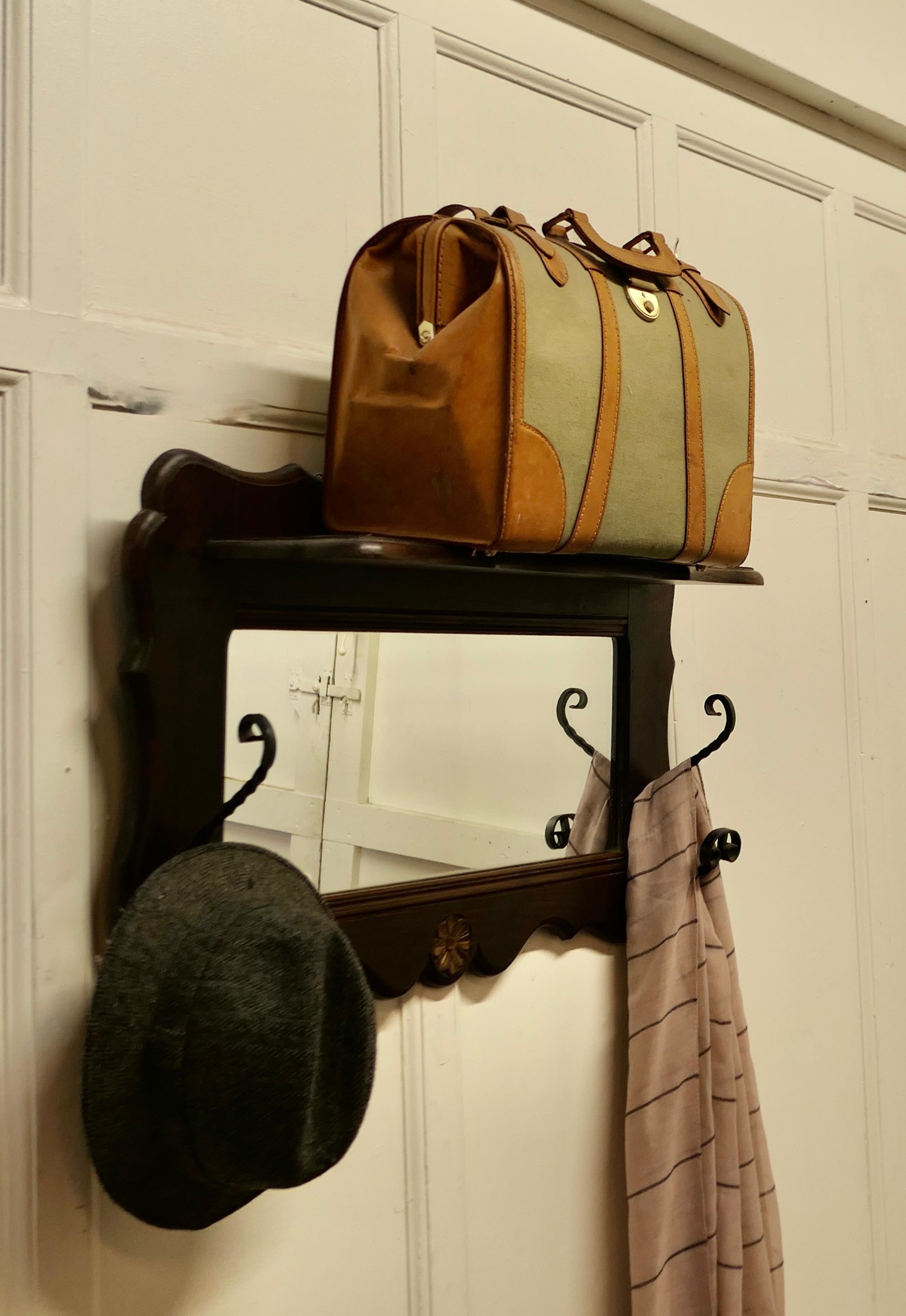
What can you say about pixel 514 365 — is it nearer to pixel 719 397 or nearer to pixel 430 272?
pixel 430 272

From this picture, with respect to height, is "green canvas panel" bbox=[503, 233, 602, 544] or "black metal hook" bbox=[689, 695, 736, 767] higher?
"green canvas panel" bbox=[503, 233, 602, 544]

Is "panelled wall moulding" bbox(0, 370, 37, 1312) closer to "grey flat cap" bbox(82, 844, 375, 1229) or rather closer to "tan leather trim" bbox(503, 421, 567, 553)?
"grey flat cap" bbox(82, 844, 375, 1229)

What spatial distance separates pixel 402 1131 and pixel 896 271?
136 cm

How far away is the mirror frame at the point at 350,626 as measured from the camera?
2.58 ft

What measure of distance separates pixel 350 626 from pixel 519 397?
25 cm

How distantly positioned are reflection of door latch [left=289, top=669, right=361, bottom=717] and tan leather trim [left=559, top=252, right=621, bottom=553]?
0.23 meters

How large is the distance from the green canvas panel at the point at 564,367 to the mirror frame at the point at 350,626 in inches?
3.6

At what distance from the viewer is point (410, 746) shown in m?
0.95

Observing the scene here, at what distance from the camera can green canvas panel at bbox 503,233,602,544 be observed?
785 millimetres

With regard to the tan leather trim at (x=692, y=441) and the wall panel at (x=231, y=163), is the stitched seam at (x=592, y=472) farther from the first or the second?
the wall panel at (x=231, y=163)

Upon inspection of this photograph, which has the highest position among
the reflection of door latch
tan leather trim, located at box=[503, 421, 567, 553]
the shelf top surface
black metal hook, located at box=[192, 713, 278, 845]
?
tan leather trim, located at box=[503, 421, 567, 553]

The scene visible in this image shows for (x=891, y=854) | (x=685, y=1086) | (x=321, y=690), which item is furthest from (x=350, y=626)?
(x=891, y=854)

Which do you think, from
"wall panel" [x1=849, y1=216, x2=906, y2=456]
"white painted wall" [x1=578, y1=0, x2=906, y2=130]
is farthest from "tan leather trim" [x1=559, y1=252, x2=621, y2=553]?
"wall panel" [x1=849, y1=216, x2=906, y2=456]

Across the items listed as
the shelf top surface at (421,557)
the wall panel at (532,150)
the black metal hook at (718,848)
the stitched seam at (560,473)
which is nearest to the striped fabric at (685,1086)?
the black metal hook at (718,848)
